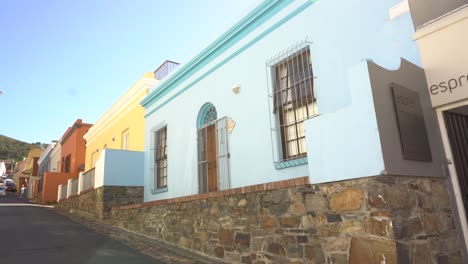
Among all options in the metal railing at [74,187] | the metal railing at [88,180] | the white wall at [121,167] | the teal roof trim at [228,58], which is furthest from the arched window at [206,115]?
the metal railing at [74,187]

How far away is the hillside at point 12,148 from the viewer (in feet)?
242

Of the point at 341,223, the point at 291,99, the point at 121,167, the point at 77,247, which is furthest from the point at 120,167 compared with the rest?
the point at 341,223

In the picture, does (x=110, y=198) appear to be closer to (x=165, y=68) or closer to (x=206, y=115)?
(x=165, y=68)

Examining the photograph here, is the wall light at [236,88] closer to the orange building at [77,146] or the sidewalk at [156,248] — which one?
the sidewalk at [156,248]

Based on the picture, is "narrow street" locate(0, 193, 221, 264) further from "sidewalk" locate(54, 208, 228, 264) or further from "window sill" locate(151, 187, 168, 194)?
"window sill" locate(151, 187, 168, 194)

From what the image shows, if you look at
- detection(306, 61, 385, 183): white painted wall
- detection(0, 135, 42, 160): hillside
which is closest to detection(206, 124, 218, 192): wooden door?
detection(306, 61, 385, 183): white painted wall

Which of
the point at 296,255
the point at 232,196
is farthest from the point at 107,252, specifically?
the point at 296,255

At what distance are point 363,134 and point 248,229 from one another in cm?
246

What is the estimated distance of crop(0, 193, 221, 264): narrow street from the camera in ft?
20.6

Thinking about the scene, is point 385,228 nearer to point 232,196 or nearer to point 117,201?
point 232,196

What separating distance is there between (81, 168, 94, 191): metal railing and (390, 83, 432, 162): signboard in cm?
1211

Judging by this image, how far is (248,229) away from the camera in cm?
531

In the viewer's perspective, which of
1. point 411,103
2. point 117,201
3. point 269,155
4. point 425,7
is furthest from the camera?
point 117,201

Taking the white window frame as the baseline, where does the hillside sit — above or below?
above
